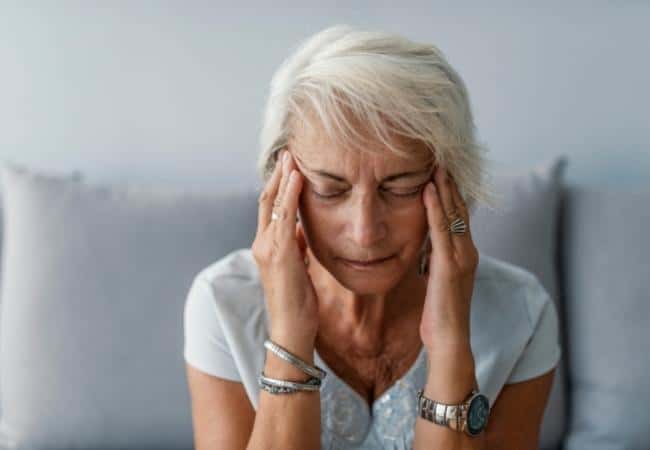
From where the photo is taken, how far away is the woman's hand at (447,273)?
1.48 metres

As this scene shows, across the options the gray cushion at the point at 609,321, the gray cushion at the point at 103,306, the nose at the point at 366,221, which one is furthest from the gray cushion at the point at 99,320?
the gray cushion at the point at 609,321

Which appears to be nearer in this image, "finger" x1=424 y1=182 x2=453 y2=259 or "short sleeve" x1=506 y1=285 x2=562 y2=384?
"finger" x1=424 y1=182 x2=453 y2=259

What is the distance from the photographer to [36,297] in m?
1.94

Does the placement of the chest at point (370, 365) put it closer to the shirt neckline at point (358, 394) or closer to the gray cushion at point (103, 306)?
the shirt neckline at point (358, 394)

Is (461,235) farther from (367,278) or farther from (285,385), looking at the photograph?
(285,385)

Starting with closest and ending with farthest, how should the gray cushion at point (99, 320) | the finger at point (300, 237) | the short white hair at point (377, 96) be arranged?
1. the short white hair at point (377, 96)
2. the finger at point (300, 237)
3. the gray cushion at point (99, 320)

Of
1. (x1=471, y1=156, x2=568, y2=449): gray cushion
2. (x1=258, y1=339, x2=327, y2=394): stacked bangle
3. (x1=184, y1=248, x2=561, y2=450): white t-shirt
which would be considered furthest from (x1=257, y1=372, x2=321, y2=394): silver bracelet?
(x1=471, y1=156, x2=568, y2=449): gray cushion

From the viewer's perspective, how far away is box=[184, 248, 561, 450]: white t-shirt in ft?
5.21

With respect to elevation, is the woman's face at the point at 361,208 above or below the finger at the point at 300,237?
above

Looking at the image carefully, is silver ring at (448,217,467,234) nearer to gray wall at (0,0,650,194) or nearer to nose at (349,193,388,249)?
nose at (349,193,388,249)

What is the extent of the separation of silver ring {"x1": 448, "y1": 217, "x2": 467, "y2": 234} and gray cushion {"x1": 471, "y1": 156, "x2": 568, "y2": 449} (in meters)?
0.49

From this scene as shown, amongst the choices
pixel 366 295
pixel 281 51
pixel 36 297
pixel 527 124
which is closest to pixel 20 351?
pixel 36 297

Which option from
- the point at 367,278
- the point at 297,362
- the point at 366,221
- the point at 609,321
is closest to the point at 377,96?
the point at 366,221

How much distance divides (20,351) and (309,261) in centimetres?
69
